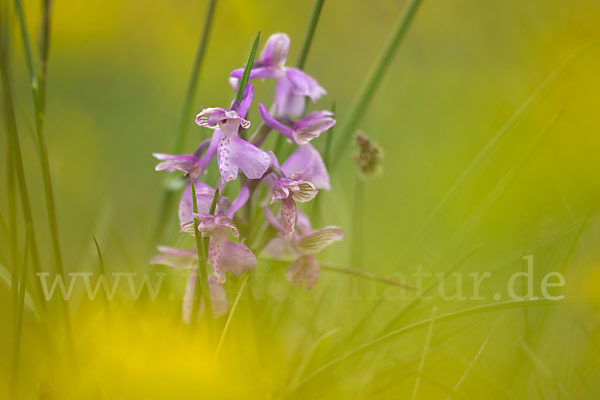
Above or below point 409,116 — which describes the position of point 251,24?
above

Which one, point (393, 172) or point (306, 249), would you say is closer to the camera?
point (306, 249)

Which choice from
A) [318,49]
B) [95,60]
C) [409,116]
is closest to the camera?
[409,116]

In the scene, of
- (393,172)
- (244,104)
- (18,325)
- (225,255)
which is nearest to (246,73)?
(244,104)

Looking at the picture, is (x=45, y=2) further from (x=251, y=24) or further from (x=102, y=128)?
(x=102, y=128)

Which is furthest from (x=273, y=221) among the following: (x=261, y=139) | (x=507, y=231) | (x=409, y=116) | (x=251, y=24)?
(x=409, y=116)

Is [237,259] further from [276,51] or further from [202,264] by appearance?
[276,51]
